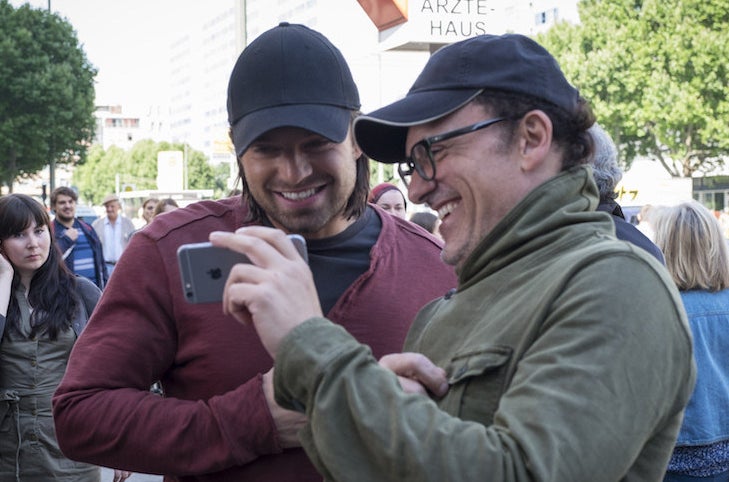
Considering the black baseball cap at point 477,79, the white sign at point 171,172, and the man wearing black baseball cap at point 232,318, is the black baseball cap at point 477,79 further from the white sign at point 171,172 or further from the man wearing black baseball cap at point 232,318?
the white sign at point 171,172

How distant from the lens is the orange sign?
802 cm

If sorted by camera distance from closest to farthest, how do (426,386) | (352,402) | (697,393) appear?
(352,402)
(426,386)
(697,393)

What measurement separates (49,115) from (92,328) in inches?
1426

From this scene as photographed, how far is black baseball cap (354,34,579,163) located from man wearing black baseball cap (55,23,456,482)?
57 cm

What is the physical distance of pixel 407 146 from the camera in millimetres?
1802

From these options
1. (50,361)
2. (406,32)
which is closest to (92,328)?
(50,361)

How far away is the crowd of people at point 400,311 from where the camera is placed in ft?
4.31

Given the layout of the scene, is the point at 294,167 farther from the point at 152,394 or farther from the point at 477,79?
the point at 477,79

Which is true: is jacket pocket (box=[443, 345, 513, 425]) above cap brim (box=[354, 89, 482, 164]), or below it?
below

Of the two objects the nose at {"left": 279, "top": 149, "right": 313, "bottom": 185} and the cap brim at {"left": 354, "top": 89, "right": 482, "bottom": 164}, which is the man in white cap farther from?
the cap brim at {"left": 354, "top": 89, "right": 482, "bottom": 164}

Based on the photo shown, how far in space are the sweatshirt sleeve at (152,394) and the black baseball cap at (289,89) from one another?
401 millimetres

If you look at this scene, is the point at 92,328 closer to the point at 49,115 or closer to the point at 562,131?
the point at 562,131

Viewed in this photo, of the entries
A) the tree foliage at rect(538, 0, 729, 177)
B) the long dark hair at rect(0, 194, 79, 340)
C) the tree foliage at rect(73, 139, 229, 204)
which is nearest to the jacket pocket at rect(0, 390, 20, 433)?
the long dark hair at rect(0, 194, 79, 340)

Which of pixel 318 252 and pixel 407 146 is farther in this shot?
pixel 318 252
